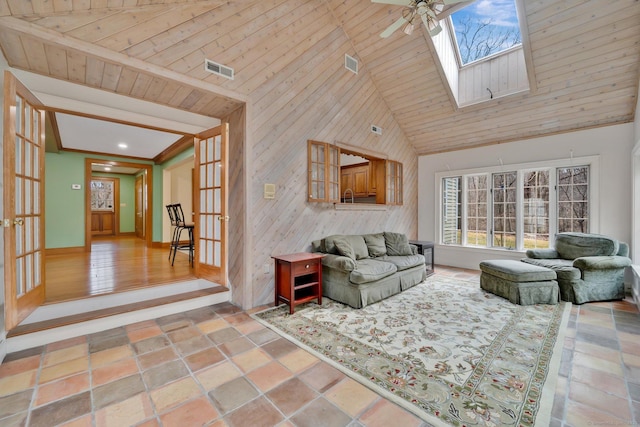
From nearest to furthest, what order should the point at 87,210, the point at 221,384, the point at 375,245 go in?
the point at 221,384 < the point at 375,245 < the point at 87,210

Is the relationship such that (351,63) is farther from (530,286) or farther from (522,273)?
(530,286)

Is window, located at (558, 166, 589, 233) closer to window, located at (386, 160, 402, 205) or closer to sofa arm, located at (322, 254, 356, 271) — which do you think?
window, located at (386, 160, 402, 205)

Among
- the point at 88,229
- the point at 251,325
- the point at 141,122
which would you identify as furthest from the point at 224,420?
the point at 88,229

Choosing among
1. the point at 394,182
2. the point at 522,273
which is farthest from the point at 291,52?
the point at 522,273

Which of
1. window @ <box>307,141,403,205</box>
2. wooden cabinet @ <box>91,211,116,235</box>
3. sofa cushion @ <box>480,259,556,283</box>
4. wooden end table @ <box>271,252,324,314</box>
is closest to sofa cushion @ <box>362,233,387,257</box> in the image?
window @ <box>307,141,403,205</box>

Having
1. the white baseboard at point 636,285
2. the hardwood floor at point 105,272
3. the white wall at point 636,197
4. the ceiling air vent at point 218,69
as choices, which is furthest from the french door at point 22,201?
the white wall at point 636,197

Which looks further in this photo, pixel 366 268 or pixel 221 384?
pixel 366 268

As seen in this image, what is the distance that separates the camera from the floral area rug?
5.64 ft

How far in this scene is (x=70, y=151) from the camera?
6125 millimetres

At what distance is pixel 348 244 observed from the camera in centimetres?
402

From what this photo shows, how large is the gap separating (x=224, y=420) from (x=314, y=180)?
10.2ft

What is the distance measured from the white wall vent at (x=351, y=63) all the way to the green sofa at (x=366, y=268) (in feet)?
9.14

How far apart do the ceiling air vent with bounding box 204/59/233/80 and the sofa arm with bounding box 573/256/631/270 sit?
5.08 m

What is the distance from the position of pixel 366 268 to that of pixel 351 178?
10.8 ft
